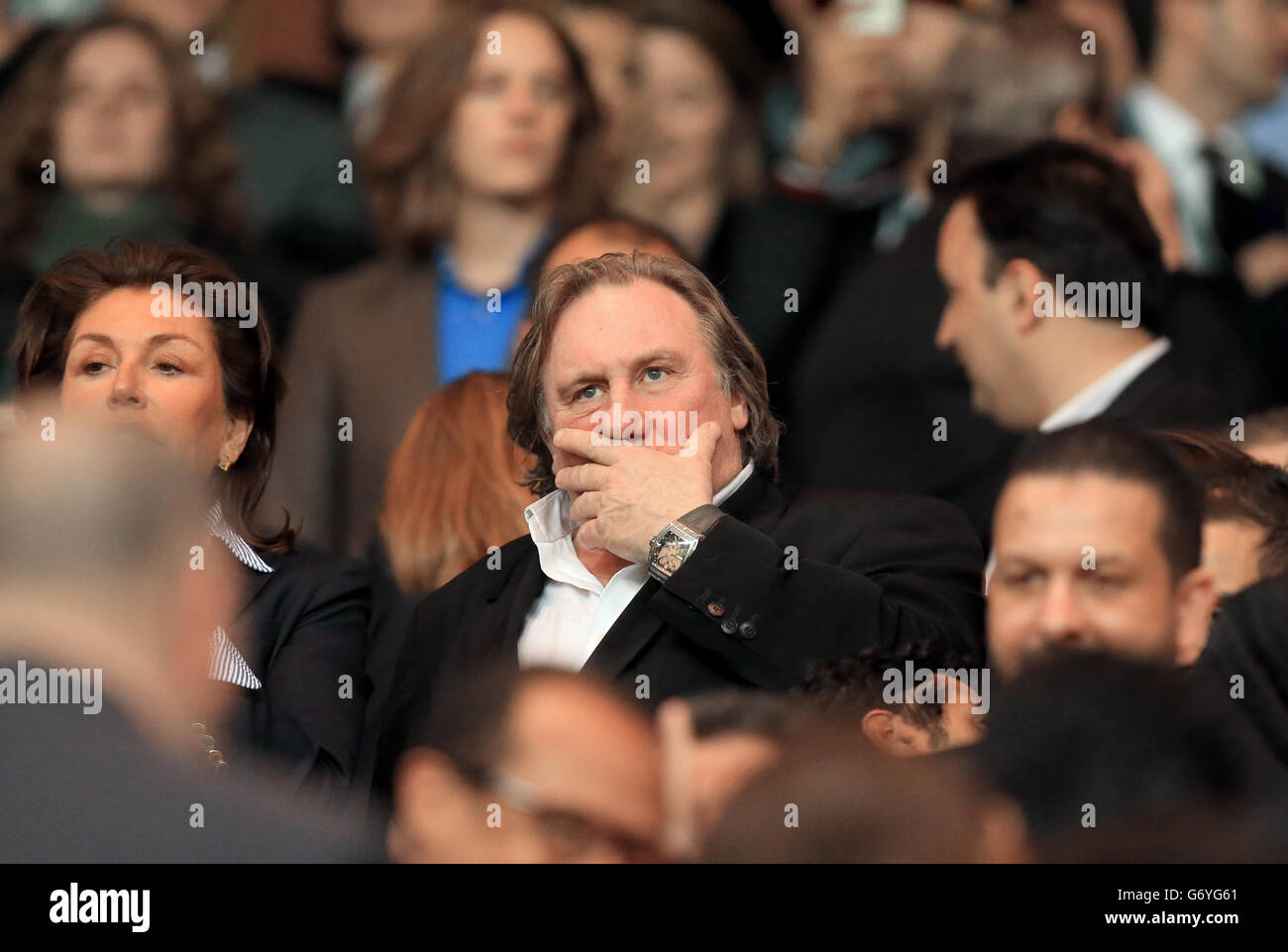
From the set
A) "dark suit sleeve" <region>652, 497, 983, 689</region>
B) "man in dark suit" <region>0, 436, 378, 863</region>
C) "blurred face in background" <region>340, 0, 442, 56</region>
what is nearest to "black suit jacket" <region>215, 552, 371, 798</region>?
"man in dark suit" <region>0, 436, 378, 863</region>

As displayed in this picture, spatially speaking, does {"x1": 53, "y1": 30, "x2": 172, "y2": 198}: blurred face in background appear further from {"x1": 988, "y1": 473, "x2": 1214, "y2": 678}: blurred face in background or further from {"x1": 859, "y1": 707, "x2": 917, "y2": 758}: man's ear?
{"x1": 859, "y1": 707, "x2": 917, "y2": 758}: man's ear

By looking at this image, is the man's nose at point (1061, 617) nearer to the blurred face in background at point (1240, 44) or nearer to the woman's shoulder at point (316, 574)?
the woman's shoulder at point (316, 574)

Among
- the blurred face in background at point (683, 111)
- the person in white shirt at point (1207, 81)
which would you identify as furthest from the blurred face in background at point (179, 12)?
the person in white shirt at point (1207, 81)

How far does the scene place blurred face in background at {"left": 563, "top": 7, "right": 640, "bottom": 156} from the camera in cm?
484

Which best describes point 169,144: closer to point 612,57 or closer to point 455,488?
point 612,57

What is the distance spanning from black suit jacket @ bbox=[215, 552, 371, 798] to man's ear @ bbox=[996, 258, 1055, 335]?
156 cm

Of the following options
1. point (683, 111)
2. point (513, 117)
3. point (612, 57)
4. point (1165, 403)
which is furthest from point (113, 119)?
point (1165, 403)

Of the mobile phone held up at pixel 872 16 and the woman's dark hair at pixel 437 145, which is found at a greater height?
the mobile phone held up at pixel 872 16

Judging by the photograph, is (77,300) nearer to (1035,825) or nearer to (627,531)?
(627,531)

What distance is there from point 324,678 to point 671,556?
607 mm

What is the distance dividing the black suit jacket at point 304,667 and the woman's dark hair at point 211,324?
0.35 feet

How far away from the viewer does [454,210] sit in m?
4.51

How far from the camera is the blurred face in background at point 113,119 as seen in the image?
15.0 feet
